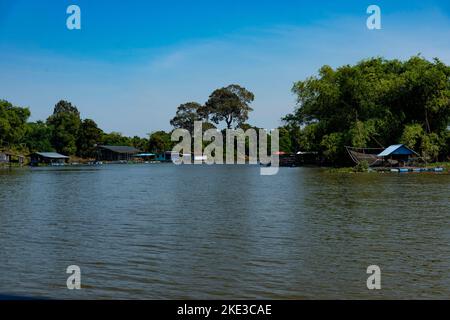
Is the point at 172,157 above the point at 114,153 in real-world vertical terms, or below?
below

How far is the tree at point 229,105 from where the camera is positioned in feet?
386

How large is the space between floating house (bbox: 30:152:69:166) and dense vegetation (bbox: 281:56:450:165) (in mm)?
52229

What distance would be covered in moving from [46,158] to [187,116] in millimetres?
38344

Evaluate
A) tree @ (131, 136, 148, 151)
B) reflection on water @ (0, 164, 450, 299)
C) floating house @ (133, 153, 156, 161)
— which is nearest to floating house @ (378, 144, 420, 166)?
reflection on water @ (0, 164, 450, 299)

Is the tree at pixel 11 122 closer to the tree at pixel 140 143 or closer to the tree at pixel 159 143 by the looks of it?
the tree at pixel 159 143

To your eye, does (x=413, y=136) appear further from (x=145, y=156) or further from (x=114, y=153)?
(x=145, y=156)

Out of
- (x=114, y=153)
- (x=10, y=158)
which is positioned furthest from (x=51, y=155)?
(x=114, y=153)

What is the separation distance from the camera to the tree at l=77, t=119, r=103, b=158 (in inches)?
4289

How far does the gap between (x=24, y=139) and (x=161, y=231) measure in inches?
3813

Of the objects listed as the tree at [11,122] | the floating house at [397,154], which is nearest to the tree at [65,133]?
the tree at [11,122]

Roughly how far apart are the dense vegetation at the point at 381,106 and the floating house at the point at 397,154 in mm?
1343

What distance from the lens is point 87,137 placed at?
10938cm

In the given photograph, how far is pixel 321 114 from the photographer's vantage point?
64125mm

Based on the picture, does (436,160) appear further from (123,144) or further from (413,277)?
(123,144)
